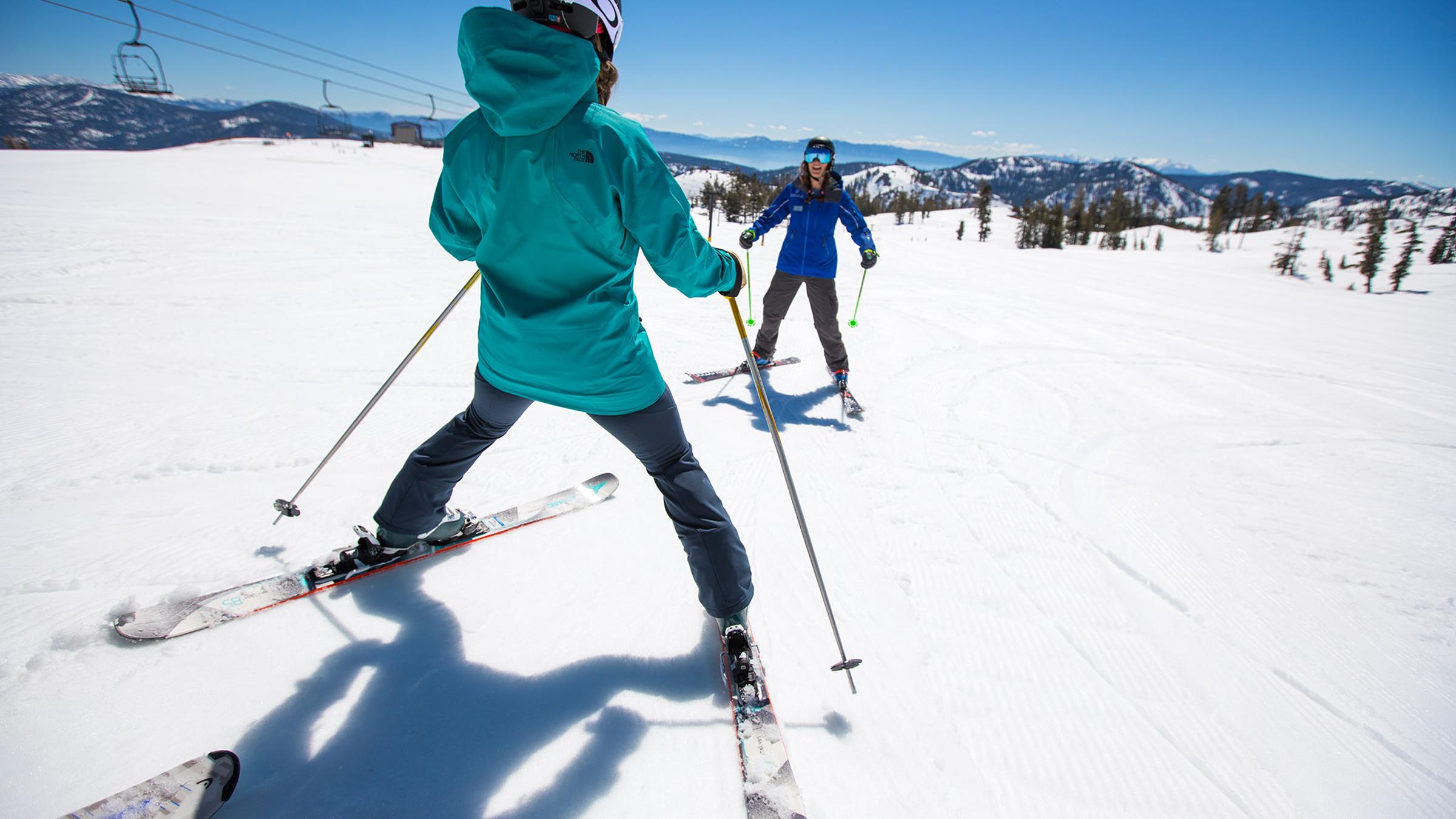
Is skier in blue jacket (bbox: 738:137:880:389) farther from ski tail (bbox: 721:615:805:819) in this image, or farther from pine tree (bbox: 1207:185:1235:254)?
pine tree (bbox: 1207:185:1235:254)

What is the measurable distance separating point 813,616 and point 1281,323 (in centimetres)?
1067

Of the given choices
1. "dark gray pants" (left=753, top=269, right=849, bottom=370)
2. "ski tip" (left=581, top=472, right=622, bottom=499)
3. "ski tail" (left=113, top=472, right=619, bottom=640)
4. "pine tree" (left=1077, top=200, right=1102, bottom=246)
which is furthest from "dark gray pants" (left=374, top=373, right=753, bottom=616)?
"pine tree" (left=1077, top=200, right=1102, bottom=246)

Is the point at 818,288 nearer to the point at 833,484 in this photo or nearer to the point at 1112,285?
the point at 833,484

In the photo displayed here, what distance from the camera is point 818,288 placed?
476 cm

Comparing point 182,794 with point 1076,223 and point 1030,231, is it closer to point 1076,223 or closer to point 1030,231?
point 1030,231

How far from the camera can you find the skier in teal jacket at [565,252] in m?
1.44

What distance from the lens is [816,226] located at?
184 inches

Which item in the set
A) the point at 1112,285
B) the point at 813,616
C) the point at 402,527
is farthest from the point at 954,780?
the point at 1112,285

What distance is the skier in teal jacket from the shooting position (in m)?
1.44

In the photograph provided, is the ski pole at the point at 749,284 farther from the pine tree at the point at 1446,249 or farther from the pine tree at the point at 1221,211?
the pine tree at the point at 1221,211

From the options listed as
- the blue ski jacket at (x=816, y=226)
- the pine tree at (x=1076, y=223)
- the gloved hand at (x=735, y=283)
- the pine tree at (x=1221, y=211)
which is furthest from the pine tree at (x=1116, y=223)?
the gloved hand at (x=735, y=283)

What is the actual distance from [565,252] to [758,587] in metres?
1.70

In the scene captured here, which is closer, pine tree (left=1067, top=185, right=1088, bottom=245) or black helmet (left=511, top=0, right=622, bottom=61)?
black helmet (left=511, top=0, right=622, bottom=61)

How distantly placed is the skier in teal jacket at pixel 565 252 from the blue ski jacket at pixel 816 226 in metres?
2.94
